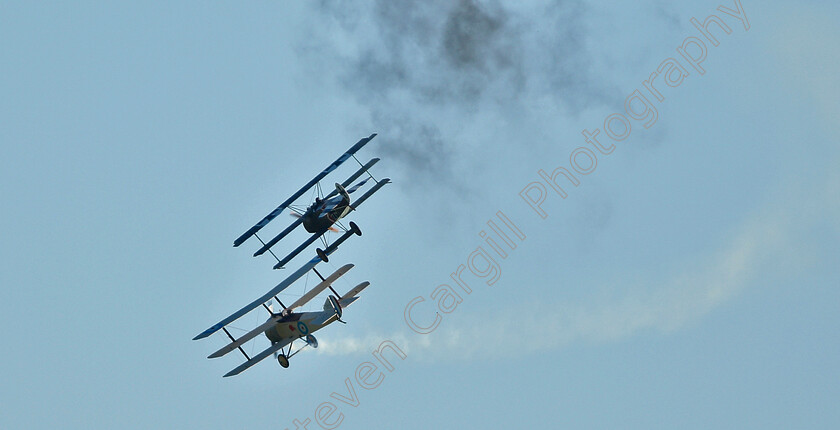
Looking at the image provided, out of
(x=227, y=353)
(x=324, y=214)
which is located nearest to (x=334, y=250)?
(x=324, y=214)

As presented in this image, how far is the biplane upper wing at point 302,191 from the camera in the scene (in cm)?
8356

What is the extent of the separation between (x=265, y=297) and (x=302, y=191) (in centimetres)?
603

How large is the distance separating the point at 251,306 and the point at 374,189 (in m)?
9.12

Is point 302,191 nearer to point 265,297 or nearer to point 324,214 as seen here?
point 324,214

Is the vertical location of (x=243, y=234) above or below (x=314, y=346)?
above

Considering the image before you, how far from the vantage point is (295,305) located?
88750 mm

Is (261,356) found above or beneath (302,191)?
beneath

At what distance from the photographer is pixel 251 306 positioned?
3366 inches

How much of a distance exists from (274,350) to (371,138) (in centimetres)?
1270

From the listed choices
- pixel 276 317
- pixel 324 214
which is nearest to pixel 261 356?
pixel 276 317

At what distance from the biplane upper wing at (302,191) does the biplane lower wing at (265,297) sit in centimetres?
327

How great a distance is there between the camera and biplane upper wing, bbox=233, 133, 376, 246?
274 ft

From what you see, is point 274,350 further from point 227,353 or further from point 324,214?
point 324,214

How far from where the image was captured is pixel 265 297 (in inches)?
3381
